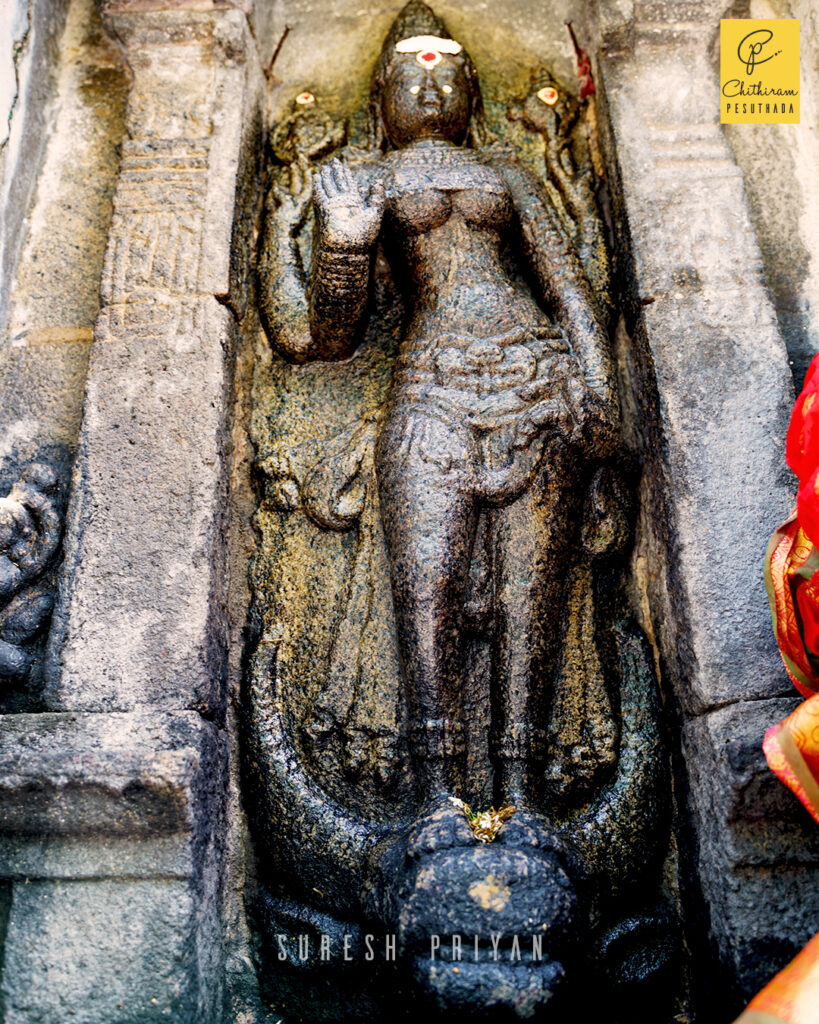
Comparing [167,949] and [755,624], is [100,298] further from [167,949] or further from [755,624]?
[755,624]

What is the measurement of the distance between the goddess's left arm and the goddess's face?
0.89 feet

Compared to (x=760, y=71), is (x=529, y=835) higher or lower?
lower

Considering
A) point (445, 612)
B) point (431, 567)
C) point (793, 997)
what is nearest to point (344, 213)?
point (431, 567)

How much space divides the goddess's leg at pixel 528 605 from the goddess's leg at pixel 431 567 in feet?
0.38

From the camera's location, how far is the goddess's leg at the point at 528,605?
2.54 meters

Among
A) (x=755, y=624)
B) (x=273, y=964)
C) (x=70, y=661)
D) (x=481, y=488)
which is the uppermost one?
(x=481, y=488)

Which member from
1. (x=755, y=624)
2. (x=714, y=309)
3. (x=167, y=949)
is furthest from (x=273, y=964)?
(x=714, y=309)

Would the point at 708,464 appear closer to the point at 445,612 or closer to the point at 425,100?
the point at 445,612

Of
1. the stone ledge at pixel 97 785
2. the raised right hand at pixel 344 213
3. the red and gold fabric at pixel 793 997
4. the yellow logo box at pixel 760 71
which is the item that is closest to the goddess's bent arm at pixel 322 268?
the raised right hand at pixel 344 213

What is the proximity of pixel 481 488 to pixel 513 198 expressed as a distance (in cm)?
127

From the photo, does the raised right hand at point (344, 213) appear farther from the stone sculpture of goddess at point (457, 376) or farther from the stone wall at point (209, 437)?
the stone wall at point (209, 437)

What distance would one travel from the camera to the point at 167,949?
2.17 meters

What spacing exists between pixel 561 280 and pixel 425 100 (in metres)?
0.94

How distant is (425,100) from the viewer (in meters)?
3.43
